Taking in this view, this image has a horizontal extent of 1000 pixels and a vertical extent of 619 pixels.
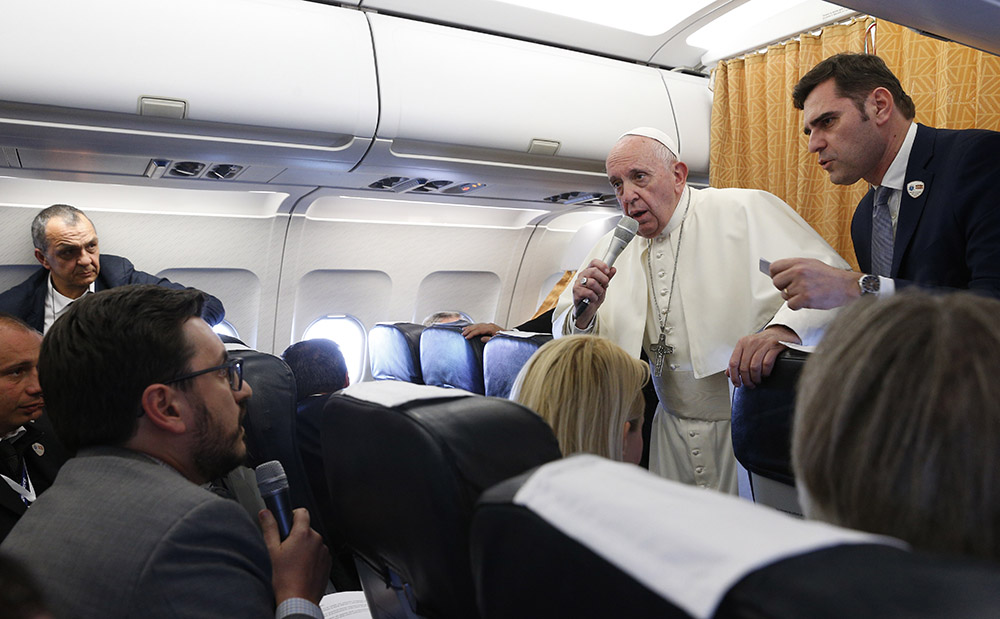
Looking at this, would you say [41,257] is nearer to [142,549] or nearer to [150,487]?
[150,487]

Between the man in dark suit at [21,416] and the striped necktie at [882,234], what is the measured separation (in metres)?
3.06

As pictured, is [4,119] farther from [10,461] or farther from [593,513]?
[593,513]

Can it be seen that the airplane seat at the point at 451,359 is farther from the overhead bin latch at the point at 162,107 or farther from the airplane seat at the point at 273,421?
the overhead bin latch at the point at 162,107

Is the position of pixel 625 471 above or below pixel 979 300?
below

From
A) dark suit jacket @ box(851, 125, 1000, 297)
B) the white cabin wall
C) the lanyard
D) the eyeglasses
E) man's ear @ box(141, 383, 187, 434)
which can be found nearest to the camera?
man's ear @ box(141, 383, 187, 434)

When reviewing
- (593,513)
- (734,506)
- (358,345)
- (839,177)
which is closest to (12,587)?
(593,513)

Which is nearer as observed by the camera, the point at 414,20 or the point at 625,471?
the point at 625,471

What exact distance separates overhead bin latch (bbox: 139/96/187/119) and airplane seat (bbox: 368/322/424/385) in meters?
2.24

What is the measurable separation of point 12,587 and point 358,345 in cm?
570

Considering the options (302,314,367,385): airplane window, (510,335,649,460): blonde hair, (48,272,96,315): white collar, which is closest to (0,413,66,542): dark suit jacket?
(510,335,649,460): blonde hair

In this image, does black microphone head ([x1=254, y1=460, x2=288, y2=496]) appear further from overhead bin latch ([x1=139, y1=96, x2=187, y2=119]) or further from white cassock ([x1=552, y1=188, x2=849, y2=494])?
overhead bin latch ([x1=139, y1=96, x2=187, y2=119])

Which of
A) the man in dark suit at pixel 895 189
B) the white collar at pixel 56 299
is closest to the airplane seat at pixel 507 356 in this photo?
the man in dark suit at pixel 895 189

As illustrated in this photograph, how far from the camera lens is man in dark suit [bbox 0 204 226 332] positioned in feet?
13.9

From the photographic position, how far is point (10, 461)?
2.40 metres
